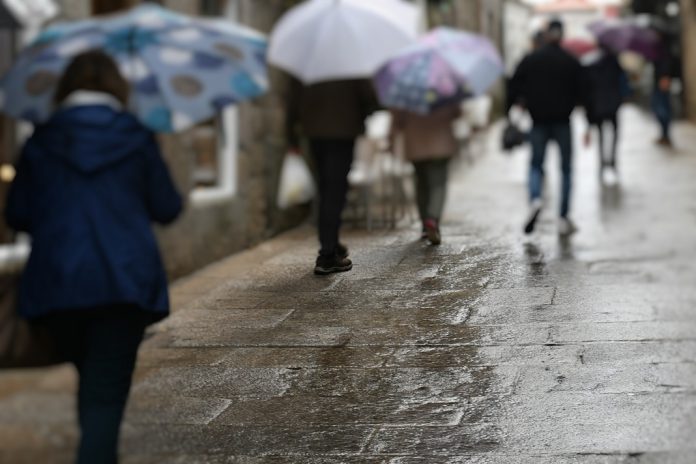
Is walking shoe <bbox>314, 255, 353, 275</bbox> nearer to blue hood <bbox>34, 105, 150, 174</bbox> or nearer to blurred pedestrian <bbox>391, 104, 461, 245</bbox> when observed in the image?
blue hood <bbox>34, 105, 150, 174</bbox>

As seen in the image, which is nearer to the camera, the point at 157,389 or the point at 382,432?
the point at 382,432

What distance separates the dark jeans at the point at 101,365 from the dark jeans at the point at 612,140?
1037 centimetres

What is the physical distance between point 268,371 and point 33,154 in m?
1.89

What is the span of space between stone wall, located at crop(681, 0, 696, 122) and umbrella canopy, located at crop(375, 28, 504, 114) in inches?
602

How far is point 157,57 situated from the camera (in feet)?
14.2

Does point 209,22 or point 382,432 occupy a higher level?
point 209,22

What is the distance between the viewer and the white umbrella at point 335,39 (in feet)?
20.7

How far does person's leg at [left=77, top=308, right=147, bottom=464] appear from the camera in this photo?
3.79 m

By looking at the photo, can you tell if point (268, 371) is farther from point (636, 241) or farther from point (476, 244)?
point (636, 241)

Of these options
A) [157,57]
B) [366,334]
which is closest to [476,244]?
[366,334]

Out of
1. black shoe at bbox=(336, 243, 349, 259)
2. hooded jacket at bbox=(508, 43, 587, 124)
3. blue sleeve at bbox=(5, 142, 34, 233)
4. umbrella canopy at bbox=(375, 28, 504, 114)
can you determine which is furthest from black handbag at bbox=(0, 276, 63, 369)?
hooded jacket at bbox=(508, 43, 587, 124)

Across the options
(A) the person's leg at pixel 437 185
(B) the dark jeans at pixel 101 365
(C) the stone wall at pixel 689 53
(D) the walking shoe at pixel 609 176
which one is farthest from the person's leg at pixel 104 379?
(C) the stone wall at pixel 689 53

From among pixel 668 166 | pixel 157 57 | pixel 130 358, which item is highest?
pixel 157 57

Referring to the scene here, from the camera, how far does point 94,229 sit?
367 cm
